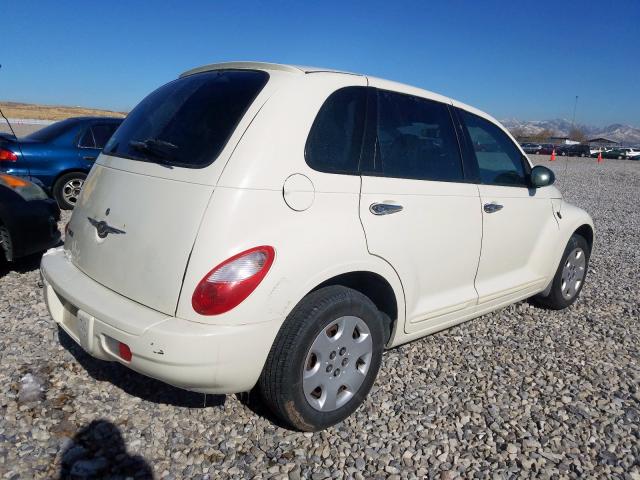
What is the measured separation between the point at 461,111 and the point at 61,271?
8.88ft

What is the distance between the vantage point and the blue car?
734cm

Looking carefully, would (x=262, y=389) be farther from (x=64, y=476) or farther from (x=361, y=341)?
(x=64, y=476)

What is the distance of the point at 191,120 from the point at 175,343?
3.71 feet

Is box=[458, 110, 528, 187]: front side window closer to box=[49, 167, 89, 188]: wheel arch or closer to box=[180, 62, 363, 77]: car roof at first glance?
box=[180, 62, 363, 77]: car roof

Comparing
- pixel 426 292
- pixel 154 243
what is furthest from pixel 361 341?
pixel 154 243

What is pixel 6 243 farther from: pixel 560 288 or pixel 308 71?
pixel 560 288

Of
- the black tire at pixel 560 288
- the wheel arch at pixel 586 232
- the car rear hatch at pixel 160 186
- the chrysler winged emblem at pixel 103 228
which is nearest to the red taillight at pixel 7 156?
the car rear hatch at pixel 160 186

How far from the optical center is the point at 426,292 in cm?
292

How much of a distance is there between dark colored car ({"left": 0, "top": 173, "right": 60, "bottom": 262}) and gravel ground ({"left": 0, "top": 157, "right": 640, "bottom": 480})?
0.74 m

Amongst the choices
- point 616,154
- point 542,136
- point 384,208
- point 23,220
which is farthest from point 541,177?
point 542,136

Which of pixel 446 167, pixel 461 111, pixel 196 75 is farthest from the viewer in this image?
pixel 461 111

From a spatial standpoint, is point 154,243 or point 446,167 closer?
point 154,243

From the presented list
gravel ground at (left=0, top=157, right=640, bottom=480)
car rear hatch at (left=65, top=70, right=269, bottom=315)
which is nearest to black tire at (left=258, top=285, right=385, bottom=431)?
gravel ground at (left=0, top=157, right=640, bottom=480)

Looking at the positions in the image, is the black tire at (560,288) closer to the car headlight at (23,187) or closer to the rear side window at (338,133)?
the rear side window at (338,133)
